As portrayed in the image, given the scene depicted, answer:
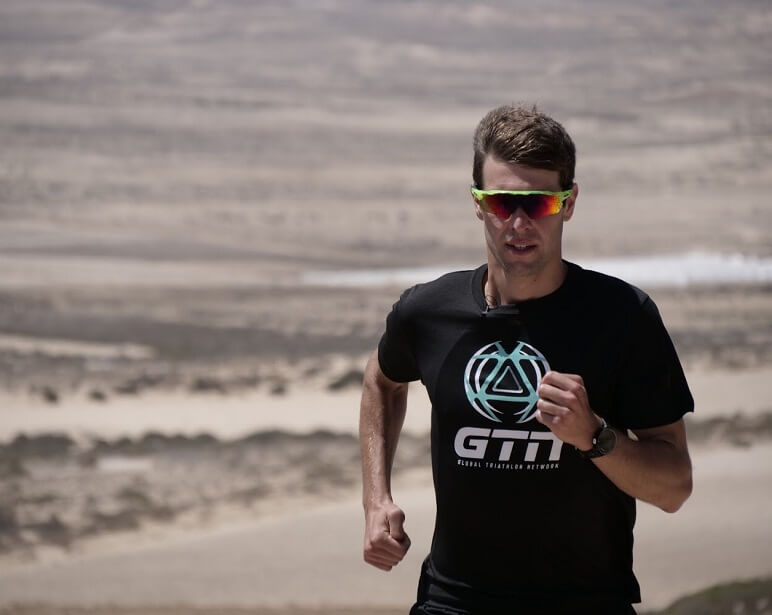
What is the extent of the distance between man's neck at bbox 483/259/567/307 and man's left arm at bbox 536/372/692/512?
0.29 meters

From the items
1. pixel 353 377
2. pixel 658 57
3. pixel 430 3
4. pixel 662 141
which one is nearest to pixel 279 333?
pixel 353 377

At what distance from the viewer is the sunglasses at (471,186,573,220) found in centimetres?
252

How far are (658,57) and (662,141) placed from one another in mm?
7530

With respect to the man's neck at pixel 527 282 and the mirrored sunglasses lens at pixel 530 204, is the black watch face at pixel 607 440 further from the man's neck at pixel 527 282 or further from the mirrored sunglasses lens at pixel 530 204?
the mirrored sunglasses lens at pixel 530 204

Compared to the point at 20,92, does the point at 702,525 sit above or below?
above

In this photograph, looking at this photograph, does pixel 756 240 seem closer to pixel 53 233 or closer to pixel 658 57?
pixel 53 233

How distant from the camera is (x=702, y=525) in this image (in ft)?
21.1

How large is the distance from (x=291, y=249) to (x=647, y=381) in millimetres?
13017

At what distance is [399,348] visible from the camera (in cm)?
274

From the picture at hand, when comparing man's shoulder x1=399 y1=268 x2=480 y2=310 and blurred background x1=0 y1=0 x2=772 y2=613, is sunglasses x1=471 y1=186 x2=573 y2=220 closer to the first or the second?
man's shoulder x1=399 y1=268 x2=480 y2=310

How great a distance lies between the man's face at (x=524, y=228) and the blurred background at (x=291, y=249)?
331cm

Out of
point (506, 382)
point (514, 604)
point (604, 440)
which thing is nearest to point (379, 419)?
point (506, 382)

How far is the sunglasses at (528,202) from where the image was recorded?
252 centimetres

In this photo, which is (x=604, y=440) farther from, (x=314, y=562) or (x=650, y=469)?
(x=314, y=562)
